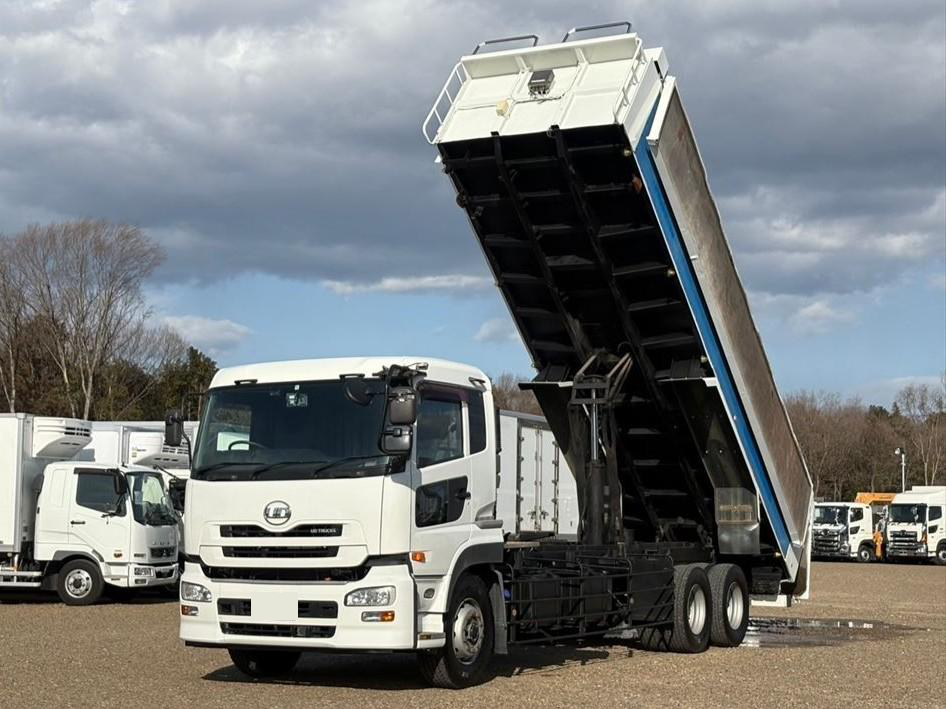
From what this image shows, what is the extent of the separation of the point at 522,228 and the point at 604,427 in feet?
7.94

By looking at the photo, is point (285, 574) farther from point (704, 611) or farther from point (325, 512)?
point (704, 611)

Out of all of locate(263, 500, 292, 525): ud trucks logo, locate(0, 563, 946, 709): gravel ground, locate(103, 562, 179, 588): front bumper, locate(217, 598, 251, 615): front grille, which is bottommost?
locate(0, 563, 946, 709): gravel ground

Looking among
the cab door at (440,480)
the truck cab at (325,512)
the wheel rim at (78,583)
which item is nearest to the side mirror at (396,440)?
the truck cab at (325,512)

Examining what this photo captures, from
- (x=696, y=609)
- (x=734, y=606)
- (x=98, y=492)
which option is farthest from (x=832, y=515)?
(x=696, y=609)

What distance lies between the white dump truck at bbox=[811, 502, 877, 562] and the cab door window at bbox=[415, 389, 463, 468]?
Result: 115 feet

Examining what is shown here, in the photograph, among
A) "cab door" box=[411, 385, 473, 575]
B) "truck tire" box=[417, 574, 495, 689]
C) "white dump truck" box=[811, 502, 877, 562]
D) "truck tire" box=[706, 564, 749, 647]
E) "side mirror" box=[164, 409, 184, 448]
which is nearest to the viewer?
"cab door" box=[411, 385, 473, 575]

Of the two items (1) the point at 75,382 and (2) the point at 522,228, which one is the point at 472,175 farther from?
(1) the point at 75,382

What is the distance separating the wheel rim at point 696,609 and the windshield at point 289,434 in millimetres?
4949

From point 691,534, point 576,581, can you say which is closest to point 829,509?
point 691,534

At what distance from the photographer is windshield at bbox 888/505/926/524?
42750 mm

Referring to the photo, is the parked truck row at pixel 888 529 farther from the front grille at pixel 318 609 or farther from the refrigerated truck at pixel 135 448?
the front grille at pixel 318 609

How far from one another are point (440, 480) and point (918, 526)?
1420 inches

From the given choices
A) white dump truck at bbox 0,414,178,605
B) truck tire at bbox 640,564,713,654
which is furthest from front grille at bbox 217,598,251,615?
white dump truck at bbox 0,414,178,605

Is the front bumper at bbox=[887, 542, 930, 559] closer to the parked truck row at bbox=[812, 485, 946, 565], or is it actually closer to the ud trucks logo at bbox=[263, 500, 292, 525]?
the parked truck row at bbox=[812, 485, 946, 565]
